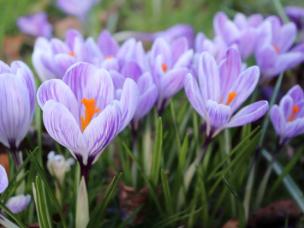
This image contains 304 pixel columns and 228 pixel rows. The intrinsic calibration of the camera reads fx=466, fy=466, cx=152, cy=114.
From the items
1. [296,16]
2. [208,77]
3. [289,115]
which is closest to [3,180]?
[208,77]

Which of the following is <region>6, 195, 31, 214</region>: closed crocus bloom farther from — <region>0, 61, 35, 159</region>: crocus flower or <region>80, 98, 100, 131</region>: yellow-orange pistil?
<region>80, 98, 100, 131</region>: yellow-orange pistil

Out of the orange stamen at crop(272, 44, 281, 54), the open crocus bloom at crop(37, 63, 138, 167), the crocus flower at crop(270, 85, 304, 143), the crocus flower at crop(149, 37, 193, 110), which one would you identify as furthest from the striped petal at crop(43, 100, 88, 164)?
the orange stamen at crop(272, 44, 281, 54)

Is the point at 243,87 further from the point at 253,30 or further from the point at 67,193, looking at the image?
the point at 67,193

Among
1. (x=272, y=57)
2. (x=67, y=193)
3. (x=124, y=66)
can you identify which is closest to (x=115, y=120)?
(x=124, y=66)

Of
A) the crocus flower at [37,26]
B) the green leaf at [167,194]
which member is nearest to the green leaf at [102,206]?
the green leaf at [167,194]

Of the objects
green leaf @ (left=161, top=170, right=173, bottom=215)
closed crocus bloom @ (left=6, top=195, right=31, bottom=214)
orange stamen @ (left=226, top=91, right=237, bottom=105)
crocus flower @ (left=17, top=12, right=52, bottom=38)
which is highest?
crocus flower @ (left=17, top=12, right=52, bottom=38)

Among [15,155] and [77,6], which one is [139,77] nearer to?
[15,155]

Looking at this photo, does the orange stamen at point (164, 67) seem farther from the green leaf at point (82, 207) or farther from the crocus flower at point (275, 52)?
the green leaf at point (82, 207)
